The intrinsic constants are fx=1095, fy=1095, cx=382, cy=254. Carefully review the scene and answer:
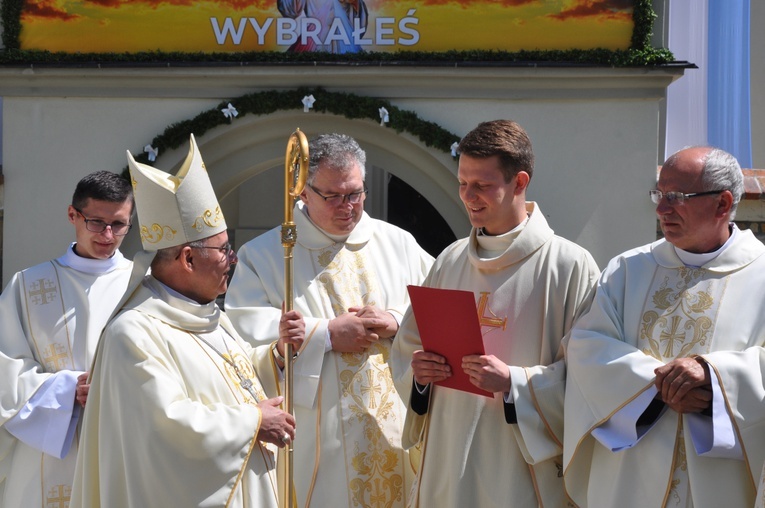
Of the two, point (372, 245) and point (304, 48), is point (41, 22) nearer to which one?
point (304, 48)

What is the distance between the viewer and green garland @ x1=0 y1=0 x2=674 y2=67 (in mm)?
9250

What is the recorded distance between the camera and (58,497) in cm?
483

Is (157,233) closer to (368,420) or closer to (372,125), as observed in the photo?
(368,420)

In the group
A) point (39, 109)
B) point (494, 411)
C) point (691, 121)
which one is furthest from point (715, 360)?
point (39, 109)

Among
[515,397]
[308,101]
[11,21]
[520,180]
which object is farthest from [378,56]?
[515,397]

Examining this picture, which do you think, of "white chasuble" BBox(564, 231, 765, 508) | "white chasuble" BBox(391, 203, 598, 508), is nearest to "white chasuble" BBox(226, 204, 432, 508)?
"white chasuble" BBox(391, 203, 598, 508)

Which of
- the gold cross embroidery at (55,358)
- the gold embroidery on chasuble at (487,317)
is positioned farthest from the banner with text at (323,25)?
the gold embroidery on chasuble at (487,317)

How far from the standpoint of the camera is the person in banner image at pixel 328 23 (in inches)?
373

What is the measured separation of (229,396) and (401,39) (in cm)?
604

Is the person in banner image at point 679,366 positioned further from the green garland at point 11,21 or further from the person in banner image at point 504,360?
the green garland at point 11,21

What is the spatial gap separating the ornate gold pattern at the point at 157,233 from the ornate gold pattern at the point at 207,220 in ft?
0.27

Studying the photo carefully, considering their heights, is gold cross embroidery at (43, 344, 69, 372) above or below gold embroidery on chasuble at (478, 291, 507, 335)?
below

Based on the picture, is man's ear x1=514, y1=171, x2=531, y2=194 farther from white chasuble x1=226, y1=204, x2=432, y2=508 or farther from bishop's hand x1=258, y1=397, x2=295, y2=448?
bishop's hand x1=258, y1=397, x2=295, y2=448

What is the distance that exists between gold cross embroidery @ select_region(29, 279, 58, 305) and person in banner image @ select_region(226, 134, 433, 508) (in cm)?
82
